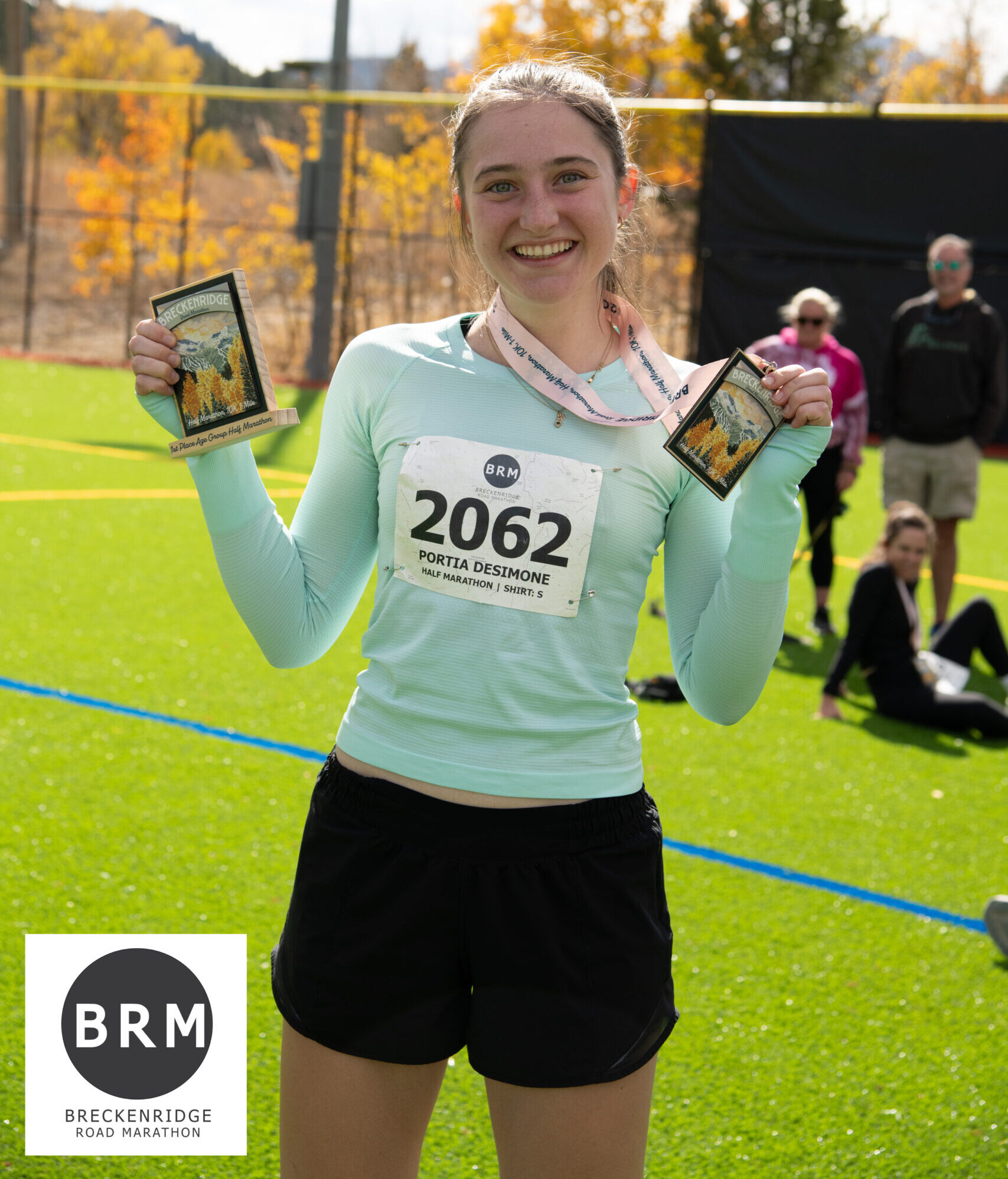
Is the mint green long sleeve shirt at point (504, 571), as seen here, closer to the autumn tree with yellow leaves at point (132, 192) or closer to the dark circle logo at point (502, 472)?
the dark circle logo at point (502, 472)

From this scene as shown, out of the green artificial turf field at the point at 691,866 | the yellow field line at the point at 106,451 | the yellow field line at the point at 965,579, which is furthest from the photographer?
the yellow field line at the point at 106,451

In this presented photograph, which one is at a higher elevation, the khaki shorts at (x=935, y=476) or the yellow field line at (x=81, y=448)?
the khaki shorts at (x=935, y=476)

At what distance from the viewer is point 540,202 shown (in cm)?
170

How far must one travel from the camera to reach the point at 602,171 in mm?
1770

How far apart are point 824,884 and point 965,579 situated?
17.6 ft

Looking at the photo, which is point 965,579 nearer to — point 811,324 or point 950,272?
point 950,272

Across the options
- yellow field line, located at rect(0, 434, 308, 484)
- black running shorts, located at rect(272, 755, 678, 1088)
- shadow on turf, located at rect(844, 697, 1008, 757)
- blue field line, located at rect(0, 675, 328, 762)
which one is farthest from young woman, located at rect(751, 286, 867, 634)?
black running shorts, located at rect(272, 755, 678, 1088)

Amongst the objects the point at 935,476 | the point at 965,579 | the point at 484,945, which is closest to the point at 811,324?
the point at 935,476

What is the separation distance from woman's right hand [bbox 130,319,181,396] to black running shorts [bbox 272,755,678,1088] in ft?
2.15

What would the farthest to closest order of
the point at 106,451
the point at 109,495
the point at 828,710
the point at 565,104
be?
the point at 106,451 < the point at 109,495 < the point at 828,710 < the point at 565,104

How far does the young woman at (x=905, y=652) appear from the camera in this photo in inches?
225

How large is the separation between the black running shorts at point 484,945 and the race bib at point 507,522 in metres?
0.29

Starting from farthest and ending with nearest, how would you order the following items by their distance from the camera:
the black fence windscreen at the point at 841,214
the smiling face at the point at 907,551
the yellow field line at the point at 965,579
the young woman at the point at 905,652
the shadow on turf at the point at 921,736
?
1. the black fence windscreen at the point at 841,214
2. the yellow field line at the point at 965,579
3. the smiling face at the point at 907,551
4. the young woman at the point at 905,652
5. the shadow on turf at the point at 921,736

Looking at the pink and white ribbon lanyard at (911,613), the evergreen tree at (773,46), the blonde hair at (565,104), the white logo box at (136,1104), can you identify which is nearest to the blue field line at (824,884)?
the white logo box at (136,1104)
